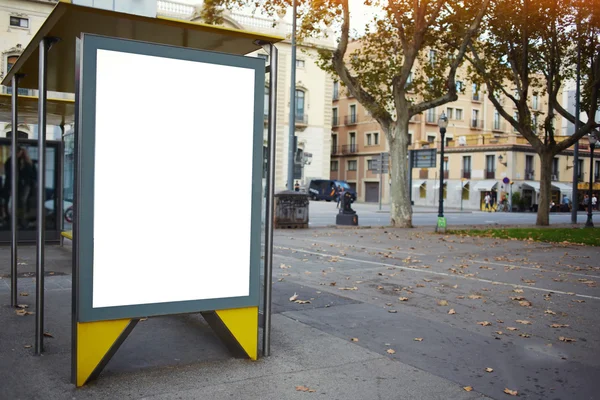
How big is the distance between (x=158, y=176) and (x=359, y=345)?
2.33 metres

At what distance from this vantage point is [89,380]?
4242 mm

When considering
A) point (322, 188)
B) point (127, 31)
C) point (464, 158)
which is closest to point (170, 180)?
point (127, 31)

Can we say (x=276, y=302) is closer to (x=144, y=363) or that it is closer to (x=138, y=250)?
(x=144, y=363)

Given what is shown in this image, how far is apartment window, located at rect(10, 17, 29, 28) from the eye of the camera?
42.4 metres

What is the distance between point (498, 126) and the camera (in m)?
70.8

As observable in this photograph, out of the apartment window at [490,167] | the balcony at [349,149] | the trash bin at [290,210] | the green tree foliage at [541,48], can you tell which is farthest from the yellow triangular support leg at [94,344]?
the balcony at [349,149]

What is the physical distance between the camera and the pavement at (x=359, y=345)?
4.28 metres

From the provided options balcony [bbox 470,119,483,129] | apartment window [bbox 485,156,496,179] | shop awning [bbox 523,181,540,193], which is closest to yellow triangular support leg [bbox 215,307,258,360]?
apartment window [bbox 485,156,496,179]

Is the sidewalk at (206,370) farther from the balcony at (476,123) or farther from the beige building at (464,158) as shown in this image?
the balcony at (476,123)

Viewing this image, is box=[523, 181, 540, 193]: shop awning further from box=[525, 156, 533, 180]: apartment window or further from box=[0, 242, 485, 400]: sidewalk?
box=[0, 242, 485, 400]: sidewalk

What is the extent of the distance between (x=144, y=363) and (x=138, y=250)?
39.9 inches

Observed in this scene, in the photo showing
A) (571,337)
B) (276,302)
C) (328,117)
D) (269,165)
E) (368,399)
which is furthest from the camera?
(328,117)

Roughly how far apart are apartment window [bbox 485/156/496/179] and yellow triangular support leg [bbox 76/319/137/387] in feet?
177

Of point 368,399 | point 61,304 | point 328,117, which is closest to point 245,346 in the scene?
point 368,399
